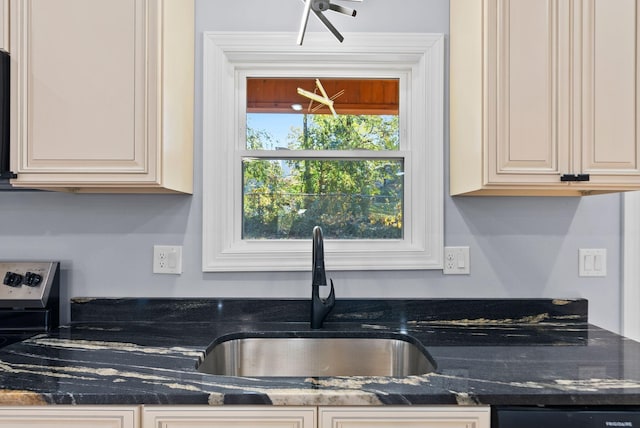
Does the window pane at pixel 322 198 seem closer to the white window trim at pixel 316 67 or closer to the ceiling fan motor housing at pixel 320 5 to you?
the white window trim at pixel 316 67

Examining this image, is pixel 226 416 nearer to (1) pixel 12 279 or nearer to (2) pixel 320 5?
(1) pixel 12 279

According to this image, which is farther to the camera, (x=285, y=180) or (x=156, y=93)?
(x=285, y=180)

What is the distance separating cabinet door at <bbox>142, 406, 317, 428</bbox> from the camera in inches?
44.8

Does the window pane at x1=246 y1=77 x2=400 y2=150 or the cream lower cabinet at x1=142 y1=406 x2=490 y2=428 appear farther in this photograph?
the window pane at x1=246 y1=77 x2=400 y2=150

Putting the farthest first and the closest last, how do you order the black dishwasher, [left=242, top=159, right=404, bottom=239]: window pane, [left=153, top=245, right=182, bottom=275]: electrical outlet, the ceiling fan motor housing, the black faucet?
[left=242, top=159, right=404, bottom=239]: window pane → [left=153, top=245, right=182, bottom=275]: electrical outlet → the black faucet → the ceiling fan motor housing → the black dishwasher

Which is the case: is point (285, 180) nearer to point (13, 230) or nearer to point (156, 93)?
point (156, 93)

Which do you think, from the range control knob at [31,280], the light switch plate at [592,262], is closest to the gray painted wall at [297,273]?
the light switch plate at [592,262]

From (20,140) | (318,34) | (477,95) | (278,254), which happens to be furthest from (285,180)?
(20,140)

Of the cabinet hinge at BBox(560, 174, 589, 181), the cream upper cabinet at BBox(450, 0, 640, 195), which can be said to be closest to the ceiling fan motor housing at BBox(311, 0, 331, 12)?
the cream upper cabinet at BBox(450, 0, 640, 195)

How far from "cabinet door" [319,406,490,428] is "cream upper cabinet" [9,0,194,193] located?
0.94 m

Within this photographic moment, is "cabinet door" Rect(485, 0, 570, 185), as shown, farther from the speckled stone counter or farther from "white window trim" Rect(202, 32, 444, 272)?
the speckled stone counter

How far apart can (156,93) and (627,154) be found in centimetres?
162

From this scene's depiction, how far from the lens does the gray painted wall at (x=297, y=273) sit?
1853 millimetres

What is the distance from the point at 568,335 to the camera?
1659mm
